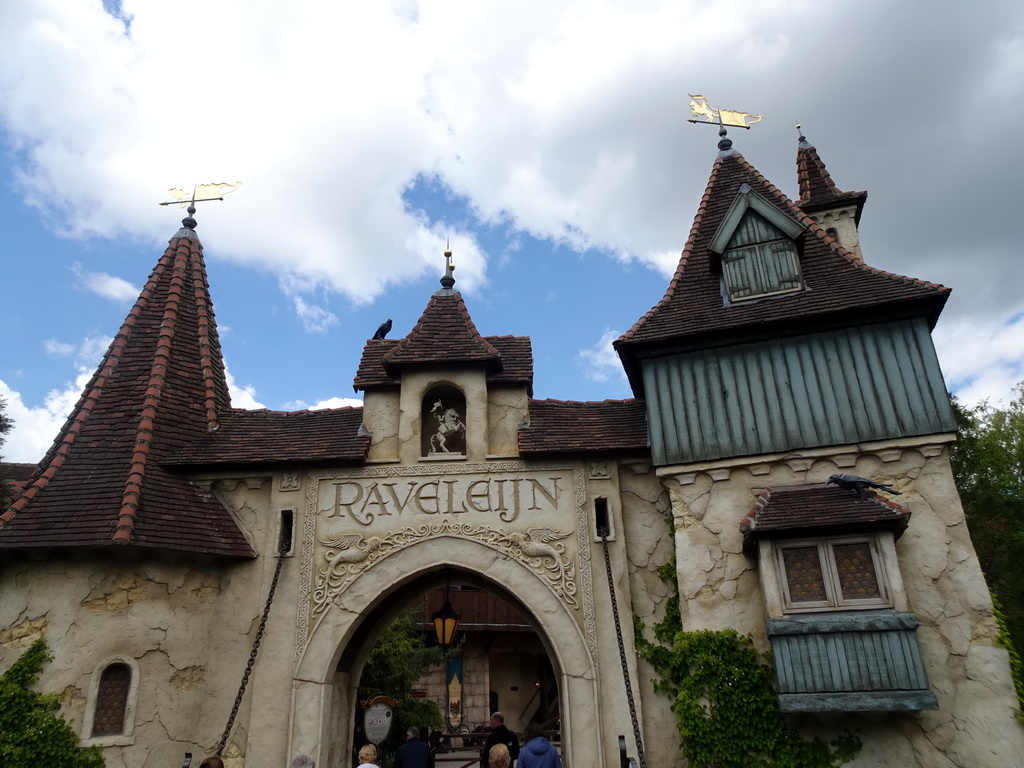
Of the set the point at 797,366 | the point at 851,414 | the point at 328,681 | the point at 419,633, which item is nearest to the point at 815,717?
the point at 851,414

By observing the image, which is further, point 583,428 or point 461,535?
point 583,428

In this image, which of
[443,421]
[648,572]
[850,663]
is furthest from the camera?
[443,421]

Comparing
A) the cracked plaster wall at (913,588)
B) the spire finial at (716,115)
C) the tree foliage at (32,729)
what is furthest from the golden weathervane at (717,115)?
the tree foliage at (32,729)

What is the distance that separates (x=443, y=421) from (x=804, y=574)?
551cm

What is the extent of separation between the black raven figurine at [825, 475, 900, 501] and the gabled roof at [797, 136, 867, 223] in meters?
6.91

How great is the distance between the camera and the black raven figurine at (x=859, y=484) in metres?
8.24

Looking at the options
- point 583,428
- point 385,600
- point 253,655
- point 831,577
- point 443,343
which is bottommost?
point 253,655

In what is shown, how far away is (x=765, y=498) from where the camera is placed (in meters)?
8.85

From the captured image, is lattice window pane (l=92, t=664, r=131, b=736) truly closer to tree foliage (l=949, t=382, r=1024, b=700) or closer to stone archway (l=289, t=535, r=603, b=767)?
stone archway (l=289, t=535, r=603, b=767)

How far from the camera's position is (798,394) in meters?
9.33

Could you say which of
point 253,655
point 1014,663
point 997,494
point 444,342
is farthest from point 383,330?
point 997,494

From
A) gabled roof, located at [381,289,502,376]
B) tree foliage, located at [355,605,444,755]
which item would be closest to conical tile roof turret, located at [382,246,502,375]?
gabled roof, located at [381,289,502,376]

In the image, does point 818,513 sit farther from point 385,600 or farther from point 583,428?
point 385,600

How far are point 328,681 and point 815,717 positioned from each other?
6074 millimetres
